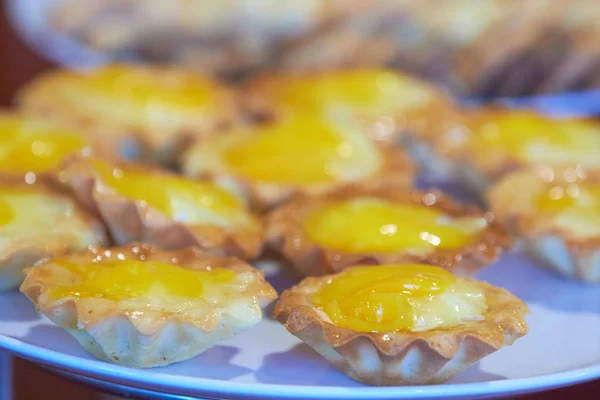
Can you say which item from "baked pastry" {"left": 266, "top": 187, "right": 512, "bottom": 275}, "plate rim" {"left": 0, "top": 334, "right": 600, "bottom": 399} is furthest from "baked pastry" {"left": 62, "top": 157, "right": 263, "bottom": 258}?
"plate rim" {"left": 0, "top": 334, "right": 600, "bottom": 399}

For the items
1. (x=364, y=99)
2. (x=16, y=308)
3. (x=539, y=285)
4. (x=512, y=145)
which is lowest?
(x=16, y=308)

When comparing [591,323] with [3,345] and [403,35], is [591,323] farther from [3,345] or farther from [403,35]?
[403,35]

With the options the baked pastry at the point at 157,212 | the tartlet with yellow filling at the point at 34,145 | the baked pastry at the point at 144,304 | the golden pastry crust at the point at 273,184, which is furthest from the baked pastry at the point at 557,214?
the tartlet with yellow filling at the point at 34,145

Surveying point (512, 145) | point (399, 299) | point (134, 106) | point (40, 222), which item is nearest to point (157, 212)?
point (40, 222)

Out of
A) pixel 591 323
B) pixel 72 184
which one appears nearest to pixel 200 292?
pixel 72 184

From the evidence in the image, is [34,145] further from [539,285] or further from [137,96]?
[539,285]

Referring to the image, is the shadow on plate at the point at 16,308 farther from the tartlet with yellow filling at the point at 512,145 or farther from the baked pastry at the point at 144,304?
the tartlet with yellow filling at the point at 512,145

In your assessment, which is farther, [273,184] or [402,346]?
[273,184]

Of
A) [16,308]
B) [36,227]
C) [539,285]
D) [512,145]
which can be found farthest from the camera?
[512,145]
